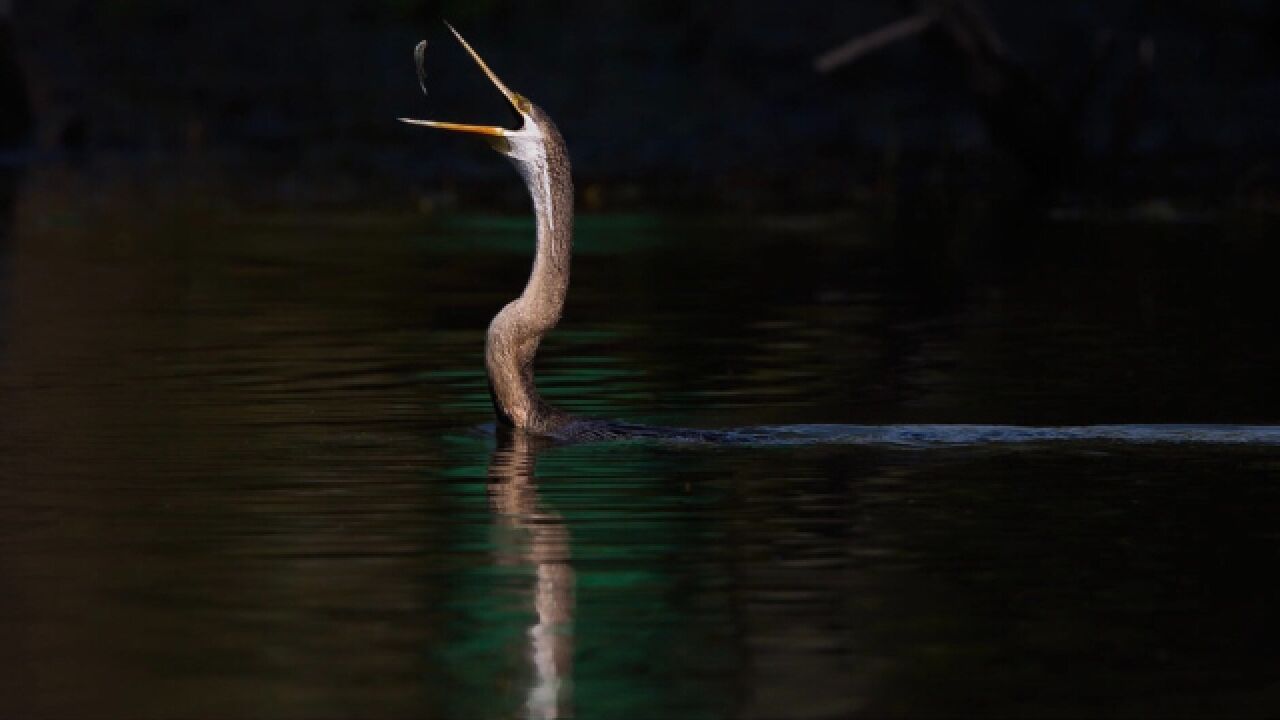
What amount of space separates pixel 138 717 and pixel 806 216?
2553 cm

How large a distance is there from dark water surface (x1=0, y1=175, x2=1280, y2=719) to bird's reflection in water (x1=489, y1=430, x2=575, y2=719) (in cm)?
2

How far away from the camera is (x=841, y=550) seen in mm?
12391

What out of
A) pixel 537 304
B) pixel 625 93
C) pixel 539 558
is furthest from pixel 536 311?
pixel 625 93

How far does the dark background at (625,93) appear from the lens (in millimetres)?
40438

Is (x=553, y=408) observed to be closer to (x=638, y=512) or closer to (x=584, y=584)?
(x=638, y=512)

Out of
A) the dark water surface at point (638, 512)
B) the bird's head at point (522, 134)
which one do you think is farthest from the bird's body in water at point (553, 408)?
the dark water surface at point (638, 512)

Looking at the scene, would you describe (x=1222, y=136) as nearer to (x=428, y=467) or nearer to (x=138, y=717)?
(x=428, y=467)

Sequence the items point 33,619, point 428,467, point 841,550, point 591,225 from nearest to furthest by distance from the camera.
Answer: point 33,619 → point 841,550 → point 428,467 → point 591,225

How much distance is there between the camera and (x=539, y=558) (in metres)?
12.2

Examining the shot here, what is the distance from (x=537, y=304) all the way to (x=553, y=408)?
50cm

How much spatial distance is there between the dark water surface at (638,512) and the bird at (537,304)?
24 centimetres

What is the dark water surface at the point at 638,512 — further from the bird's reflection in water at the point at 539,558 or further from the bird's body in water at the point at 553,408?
the bird's body in water at the point at 553,408

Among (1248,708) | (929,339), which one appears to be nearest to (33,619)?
(1248,708)

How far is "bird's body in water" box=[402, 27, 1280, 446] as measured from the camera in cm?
1568
